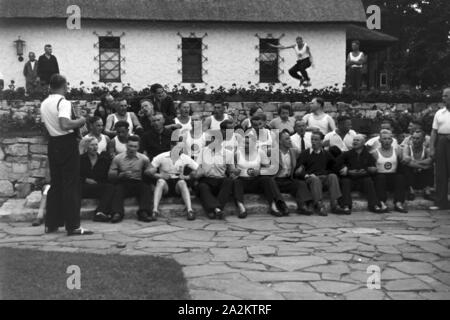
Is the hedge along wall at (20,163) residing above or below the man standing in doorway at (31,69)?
below

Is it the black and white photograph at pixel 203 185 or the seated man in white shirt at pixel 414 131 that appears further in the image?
the seated man in white shirt at pixel 414 131

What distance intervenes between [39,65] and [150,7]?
4689 mm

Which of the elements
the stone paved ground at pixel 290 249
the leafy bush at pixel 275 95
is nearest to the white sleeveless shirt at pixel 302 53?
the leafy bush at pixel 275 95

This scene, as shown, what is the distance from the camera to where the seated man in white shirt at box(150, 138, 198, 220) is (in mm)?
9016

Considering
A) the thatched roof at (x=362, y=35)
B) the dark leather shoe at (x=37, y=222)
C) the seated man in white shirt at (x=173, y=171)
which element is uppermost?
the thatched roof at (x=362, y=35)

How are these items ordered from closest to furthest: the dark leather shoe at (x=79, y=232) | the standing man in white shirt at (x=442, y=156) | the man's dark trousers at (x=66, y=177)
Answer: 1. the man's dark trousers at (x=66, y=177)
2. the dark leather shoe at (x=79, y=232)
3. the standing man in white shirt at (x=442, y=156)

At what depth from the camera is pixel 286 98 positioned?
13.8 m

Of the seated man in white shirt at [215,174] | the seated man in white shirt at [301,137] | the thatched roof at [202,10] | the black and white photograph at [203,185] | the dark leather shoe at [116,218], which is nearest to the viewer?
the black and white photograph at [203,185]

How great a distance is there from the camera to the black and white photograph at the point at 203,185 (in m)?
5.41

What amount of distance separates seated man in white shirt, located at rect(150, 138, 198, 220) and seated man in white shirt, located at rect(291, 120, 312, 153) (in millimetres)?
2032

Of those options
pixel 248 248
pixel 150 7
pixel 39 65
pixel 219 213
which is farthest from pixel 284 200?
pixel 150 7

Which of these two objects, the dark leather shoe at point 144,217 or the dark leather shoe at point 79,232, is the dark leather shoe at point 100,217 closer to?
the dark leather shoe at point 144,217

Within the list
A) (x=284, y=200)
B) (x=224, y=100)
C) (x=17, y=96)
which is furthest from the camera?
(x=224, y=100)
